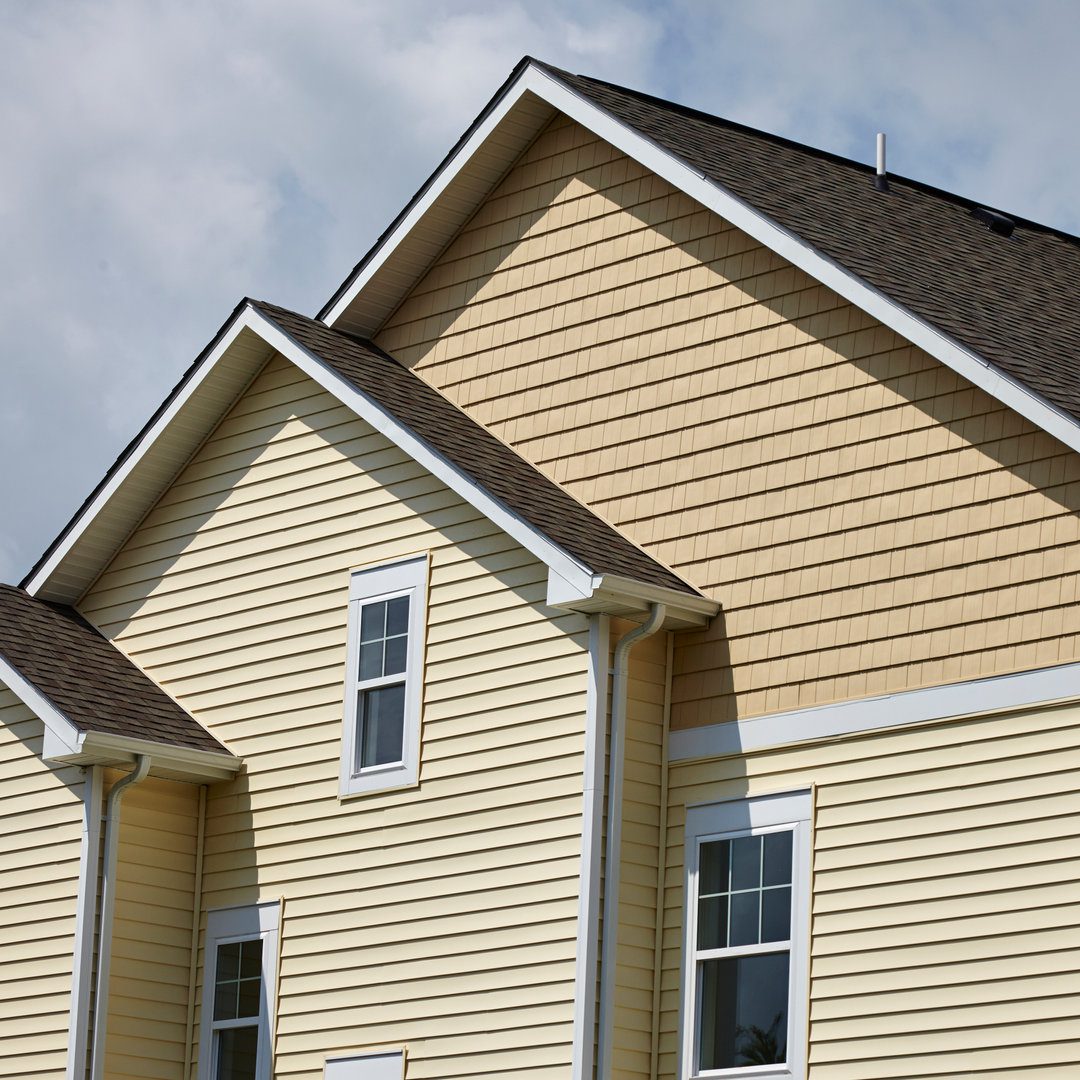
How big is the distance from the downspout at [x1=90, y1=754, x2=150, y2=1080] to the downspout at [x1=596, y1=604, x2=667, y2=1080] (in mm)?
4315

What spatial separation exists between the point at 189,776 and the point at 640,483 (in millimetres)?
4623

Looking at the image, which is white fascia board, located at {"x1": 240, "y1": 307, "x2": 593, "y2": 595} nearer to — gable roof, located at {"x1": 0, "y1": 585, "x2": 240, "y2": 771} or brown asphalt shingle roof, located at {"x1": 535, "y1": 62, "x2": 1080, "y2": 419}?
brown asphalt shingle roof, located at {"x1": 535, "y1": 62, "x2": 1080, "y2": 419}

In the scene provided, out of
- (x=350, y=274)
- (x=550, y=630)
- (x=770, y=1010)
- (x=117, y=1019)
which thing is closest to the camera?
(x=770, y=1010)

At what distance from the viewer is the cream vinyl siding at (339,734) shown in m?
14.1

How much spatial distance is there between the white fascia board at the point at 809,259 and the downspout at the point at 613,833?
2.60 meters

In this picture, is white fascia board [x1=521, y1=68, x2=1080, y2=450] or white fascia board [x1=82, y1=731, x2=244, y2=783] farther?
white fascia board [x1=82, y1=731, x2=244, y2=783]

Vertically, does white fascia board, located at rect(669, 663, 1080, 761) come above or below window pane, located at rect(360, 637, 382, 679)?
below

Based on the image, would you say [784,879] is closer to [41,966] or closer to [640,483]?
[640,483]

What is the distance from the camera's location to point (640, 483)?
1534cm

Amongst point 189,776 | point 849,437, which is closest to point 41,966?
point 189,776

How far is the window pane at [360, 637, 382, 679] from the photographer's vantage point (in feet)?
52.1

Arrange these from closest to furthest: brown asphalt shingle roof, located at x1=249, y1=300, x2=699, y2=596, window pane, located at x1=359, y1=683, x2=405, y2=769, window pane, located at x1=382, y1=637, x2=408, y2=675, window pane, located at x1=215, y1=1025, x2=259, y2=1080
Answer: brown asphalt shingle roof, located at x1=249, y1=300, x2=699, y2=596
window pane, located at x1=359, y1=683, x2=405, y2=769
window pane, located at x1=382, y1=637, x2=408, y2=675
window pane, located at x1=215, y1=1025, x2=259, y2=1080

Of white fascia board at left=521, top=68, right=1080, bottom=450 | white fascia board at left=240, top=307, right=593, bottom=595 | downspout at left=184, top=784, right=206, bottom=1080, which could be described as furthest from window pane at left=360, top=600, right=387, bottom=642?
white fascia board at left=521, top=68, right=1080, bottom=450

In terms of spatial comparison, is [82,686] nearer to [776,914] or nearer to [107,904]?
[107,904]
